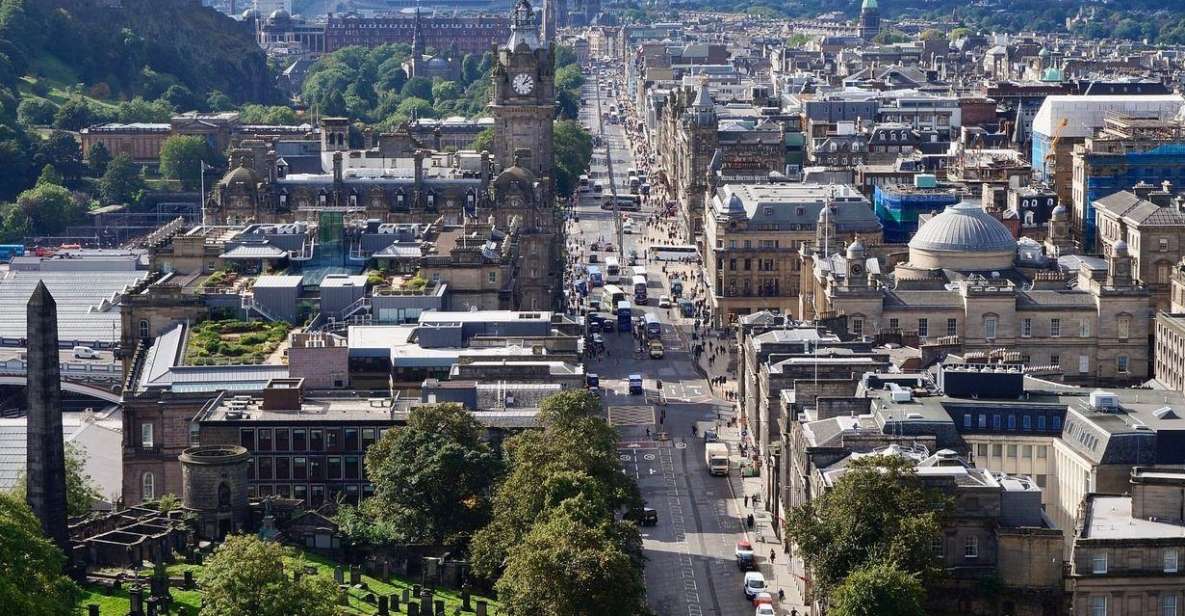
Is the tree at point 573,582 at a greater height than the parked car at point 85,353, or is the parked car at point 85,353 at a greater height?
the parked car at point 85,353

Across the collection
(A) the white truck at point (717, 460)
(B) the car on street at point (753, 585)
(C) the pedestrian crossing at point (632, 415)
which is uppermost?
(C) the pedestrian crossing at point (632, 415)

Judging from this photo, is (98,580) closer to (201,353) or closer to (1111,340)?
(201,353)

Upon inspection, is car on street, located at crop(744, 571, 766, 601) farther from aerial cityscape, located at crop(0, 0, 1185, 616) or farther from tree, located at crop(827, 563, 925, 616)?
tree, located at crop(827, 563, 925, 616)

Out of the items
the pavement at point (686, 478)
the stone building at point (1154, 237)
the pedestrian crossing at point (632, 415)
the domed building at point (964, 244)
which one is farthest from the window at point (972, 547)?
the stone building at point (1154, 237)

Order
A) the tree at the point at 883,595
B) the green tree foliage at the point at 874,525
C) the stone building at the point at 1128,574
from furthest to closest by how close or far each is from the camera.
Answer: the stone building at the point at 1128,574, the green tree foliage at the point at 874,525, the tree at the point at 883,595

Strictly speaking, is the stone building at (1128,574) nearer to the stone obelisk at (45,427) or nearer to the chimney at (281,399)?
the stone obelisk at (45,427)

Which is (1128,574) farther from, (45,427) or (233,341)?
(233,341)

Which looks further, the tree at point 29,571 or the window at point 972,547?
the window at point 972,547

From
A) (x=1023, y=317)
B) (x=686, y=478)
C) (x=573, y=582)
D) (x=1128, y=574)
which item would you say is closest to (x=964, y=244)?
(x=1023, y=317)
